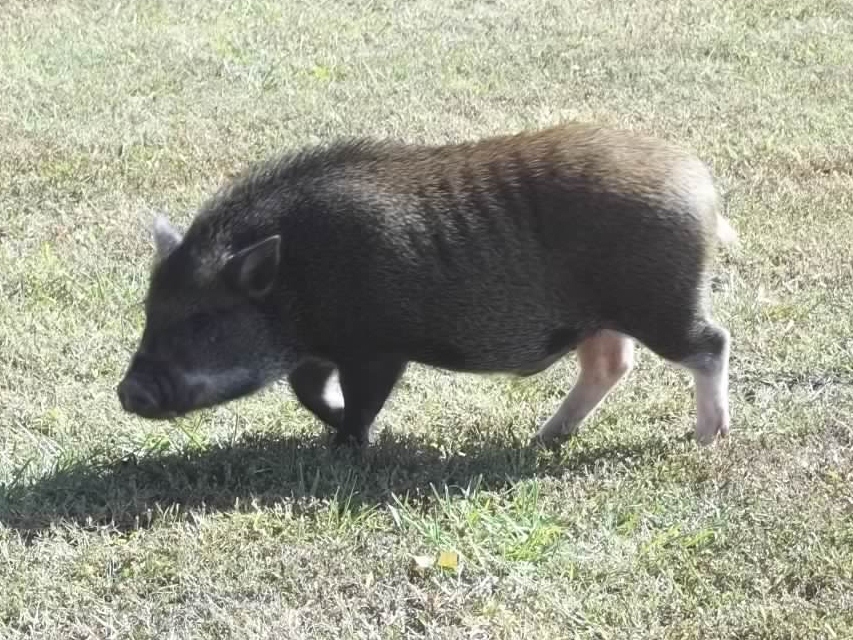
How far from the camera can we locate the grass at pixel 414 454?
4195mm

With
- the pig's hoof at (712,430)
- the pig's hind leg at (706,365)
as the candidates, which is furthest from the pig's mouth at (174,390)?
the pig's hoof at (712,430)

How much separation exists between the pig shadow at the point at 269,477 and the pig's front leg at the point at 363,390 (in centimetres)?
9

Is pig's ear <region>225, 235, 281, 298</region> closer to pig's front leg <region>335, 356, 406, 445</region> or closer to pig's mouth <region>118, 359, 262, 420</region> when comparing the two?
pig's mouth <region>118, 359, 262, 420</region>

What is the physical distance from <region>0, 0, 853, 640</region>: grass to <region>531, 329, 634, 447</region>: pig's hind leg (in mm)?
113

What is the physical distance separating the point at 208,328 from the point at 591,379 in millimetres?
1482

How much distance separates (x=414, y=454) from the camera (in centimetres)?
523

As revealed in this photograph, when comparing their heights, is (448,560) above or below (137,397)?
below

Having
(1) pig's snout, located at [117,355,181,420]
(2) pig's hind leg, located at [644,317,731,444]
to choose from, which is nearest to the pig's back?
(2) pig's hind leg, located at [644,317,731,444]

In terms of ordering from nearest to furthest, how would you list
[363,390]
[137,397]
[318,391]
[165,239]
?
[137,397]
[363,390]
[165,239]
[318,391]

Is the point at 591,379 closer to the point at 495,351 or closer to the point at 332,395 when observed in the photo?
the point at 495,351

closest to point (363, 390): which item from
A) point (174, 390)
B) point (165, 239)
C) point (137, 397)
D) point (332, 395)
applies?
point (332, 395)

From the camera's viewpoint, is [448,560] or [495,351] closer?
[448,560]

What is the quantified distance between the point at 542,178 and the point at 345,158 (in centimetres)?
75

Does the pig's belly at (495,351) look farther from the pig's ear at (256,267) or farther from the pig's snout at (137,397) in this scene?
the pig's snout at (137,397)
